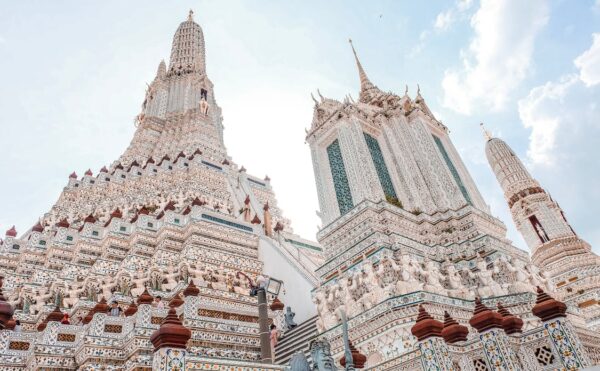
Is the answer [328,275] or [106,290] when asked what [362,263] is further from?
[106,290]

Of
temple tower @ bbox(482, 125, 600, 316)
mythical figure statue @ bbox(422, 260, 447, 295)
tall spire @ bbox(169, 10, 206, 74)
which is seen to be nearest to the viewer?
mythical figure statue @ bbox(422, 260, 447, 295)

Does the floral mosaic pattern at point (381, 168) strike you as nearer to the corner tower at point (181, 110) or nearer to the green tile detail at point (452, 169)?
the green tile detail at point (452, 169)

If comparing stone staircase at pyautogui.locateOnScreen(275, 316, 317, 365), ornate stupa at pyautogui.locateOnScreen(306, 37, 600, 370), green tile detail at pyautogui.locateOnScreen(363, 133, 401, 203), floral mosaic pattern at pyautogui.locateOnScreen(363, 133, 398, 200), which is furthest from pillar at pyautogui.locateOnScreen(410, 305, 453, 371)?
floral mosaic pattern at pyautogui.locateOnScreen(363, 133, 398, 200)

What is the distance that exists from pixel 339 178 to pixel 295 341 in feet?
15.8

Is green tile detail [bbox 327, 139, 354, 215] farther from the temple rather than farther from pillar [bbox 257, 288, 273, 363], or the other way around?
pillar [bbox 257, 288, 273, 363]

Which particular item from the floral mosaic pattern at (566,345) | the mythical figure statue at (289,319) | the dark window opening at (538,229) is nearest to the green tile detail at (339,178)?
the mythical figure statue at (289,319)

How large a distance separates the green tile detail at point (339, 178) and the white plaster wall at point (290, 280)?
8.23 feet

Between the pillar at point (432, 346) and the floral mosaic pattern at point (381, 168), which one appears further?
the floral mosaic pattern at point (381, 168)

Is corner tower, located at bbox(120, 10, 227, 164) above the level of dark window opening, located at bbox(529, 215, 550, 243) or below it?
above

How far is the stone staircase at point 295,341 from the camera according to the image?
348 inches

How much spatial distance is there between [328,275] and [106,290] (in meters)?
6.62

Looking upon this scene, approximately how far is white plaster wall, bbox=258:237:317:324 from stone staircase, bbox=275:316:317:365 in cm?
122

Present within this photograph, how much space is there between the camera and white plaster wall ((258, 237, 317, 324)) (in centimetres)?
1177

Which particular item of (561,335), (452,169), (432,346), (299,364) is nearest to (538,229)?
(452,169)
